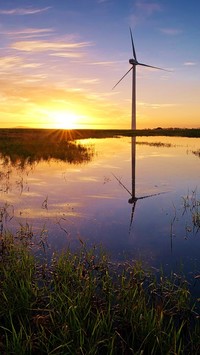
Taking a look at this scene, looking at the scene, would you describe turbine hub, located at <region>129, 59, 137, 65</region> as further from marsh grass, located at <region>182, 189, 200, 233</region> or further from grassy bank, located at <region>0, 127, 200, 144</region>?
marsh grass, located at <region>182, 189, 200, 233</region>

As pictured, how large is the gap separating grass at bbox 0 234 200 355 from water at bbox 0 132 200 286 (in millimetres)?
1425

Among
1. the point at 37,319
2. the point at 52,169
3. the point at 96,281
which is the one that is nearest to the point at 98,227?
the point at 96,281

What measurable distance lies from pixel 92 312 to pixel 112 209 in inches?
395

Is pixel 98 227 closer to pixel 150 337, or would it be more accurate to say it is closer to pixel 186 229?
pixel 186 229

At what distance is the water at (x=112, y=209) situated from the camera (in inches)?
450

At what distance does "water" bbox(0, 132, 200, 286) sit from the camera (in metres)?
11.4

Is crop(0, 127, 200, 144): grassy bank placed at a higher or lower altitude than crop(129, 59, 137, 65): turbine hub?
lower

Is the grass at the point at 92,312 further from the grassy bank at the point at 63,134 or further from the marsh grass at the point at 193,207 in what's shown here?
the grassy bank at the point at 63,134

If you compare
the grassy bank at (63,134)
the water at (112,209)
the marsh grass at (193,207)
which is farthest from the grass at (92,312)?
the grassy bank at (63,134)

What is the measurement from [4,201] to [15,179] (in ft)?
19.5

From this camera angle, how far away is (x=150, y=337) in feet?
20.0

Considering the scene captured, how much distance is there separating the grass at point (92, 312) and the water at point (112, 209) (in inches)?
56.1

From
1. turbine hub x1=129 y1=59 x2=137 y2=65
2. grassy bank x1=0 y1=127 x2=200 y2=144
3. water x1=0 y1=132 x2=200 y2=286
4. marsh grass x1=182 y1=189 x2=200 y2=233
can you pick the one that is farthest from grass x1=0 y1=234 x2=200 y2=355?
turbine hub x1=129 y1=59 x2=137 y2=65

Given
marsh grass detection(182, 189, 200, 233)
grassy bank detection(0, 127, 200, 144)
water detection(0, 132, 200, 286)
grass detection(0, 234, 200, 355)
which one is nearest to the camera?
grass detection(0, 234, 200, 355)
